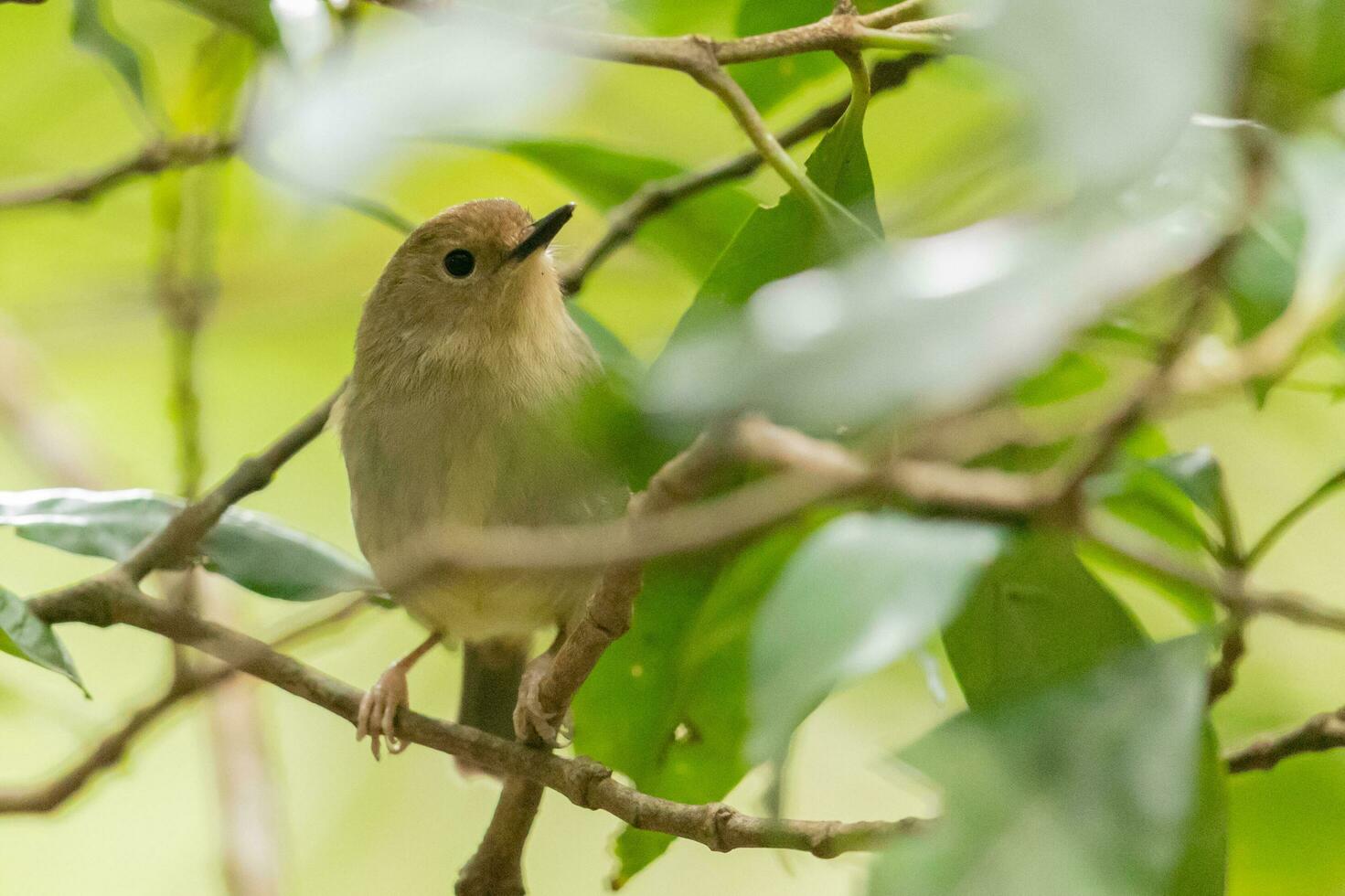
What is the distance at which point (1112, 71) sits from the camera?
0.87 metres

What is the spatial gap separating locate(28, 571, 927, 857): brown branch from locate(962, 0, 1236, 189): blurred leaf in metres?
0.99

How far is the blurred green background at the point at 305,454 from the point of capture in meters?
3.59

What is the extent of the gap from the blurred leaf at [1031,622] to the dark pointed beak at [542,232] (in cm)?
131

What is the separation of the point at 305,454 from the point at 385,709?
3.31m

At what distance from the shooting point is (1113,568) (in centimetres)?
232

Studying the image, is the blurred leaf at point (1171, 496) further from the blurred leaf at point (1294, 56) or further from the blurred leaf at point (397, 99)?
the blurred leaf at point (397, 99)

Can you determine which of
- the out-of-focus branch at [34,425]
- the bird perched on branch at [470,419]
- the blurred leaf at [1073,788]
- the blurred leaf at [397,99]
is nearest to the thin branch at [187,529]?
the bird perched on branch at [470,419]

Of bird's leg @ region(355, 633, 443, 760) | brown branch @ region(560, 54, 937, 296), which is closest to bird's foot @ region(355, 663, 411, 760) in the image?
bird's leg @ region(355, 633, 443, 760)

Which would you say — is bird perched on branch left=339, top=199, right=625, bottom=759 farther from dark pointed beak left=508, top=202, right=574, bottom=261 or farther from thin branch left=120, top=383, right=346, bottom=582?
thin branch left=120, top=383, right=346, bottom=582

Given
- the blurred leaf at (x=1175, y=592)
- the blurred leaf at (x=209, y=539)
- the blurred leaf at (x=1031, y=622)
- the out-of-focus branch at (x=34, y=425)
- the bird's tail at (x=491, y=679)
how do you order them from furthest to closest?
1. the out-of-focus branch at (x=34, y=425)
2. the bird's tail at (x=491, y=679)
3. the blurred leaf at (x=209, y=539)
4. the blurred leaf at (x=1175, y=592)
5. the blurred leaf at (x=1031, y=622)

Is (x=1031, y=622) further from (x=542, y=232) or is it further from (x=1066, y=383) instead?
(x=542, y=232)

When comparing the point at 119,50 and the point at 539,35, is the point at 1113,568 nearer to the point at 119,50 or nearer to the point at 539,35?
the point at 539,35

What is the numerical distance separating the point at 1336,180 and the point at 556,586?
6.10ft

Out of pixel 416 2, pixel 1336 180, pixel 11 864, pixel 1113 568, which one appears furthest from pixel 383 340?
pixel 11 864
